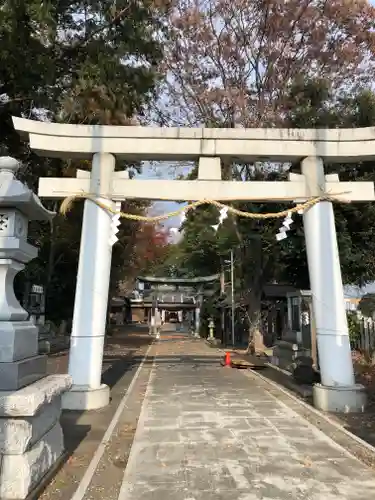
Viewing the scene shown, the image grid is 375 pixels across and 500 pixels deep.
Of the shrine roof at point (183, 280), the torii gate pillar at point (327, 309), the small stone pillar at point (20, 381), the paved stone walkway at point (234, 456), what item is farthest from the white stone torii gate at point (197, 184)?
the shrine roof at point (183, 280)

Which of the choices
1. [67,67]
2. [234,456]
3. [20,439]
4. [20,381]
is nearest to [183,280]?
[67,67]

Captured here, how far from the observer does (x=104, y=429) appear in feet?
22.8

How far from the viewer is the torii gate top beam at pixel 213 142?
8766 mm

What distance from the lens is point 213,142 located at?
8.86m

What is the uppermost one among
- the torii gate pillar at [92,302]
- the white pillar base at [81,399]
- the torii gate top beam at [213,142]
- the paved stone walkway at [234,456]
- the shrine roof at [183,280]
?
the shrine roof at [183,280]

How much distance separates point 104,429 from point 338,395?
4.02 m

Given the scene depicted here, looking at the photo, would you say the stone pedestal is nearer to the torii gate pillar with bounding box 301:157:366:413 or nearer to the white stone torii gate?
the white stone torii gate

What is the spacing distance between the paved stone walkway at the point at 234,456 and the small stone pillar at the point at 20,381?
0.92 meters

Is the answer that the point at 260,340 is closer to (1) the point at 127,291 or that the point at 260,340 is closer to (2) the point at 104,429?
(2) the point at 104,429

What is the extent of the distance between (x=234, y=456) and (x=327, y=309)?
12.7ft

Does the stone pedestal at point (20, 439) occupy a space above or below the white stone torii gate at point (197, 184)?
below

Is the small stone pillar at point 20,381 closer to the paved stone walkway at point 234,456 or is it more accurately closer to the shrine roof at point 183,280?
the paved stone walkway at point 234,456

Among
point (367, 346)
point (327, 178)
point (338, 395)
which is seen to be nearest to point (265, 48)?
Answer: point (327, 178)

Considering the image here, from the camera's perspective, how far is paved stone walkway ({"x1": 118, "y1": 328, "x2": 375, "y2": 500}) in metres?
4.46
